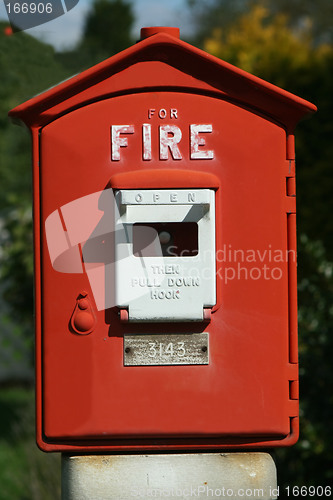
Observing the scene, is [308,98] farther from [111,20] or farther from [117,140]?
[111,20]

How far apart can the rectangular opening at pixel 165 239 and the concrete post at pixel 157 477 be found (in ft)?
2.05

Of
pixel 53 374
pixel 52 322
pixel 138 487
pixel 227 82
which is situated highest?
pixel 227 82

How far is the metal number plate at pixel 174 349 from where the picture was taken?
181 centimetres

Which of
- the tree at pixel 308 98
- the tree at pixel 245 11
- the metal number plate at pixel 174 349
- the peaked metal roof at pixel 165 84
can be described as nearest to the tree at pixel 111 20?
the tree at pixel 245 11

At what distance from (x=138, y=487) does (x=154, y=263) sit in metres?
0.69

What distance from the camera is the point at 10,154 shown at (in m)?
7.36

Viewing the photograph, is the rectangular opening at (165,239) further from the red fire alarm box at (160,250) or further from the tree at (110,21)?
the tree at (110,21)

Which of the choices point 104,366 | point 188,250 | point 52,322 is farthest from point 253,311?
point 52,322

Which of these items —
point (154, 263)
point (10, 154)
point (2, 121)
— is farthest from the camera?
point (10, 154)

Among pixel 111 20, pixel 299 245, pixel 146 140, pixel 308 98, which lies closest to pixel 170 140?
pixel 146 140

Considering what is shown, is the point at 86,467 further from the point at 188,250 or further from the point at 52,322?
the point at 188,250

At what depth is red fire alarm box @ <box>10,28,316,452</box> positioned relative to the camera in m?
1.78

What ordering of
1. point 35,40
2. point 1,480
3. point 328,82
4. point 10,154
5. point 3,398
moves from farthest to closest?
1. point 10,154
2. point 3,398
3. point 328,82
4. point 1,480
5. point 35,40

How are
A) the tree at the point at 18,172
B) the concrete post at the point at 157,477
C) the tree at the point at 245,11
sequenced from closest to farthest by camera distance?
the concrete post at the point at 157,477
the tree at the point at 18,172
the tree at the point at 245,11
